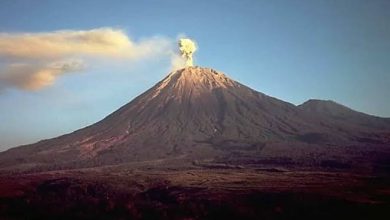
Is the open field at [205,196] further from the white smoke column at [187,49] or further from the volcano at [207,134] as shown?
the white smoke column at [187,49]

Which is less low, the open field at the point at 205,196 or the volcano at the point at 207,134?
the volcano at the point at 207,134

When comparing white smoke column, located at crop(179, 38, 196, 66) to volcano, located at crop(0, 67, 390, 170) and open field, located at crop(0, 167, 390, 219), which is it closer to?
volcano, located at crop(0, 67, 390, 170)

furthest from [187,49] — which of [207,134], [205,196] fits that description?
[205,196]

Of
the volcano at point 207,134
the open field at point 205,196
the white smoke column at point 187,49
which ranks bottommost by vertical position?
the open field at point 205,196

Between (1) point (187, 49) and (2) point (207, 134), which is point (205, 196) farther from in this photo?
(1) point (187, 49)

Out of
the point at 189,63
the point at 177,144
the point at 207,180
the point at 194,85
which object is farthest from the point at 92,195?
the point at 189,63

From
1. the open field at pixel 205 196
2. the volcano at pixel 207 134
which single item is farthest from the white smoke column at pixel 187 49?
the open field at pixel 205 196

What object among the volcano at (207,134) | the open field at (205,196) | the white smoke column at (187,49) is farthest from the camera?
the white smoke column at (187,49)
